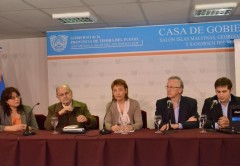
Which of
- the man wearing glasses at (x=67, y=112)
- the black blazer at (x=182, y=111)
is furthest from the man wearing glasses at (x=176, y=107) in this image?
the man wearing glasses at (x=67, y=112)

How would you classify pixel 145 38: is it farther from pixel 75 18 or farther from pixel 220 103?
pixel 220 103

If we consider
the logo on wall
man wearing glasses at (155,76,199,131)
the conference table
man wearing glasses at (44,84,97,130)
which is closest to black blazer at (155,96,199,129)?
man wearing glasses at (155,76,199,131)

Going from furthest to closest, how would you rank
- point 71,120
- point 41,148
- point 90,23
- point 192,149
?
1. point 90,23
2. point 71,120
3. point 41,148
4. point 192,149

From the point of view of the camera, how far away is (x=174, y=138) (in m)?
2.33

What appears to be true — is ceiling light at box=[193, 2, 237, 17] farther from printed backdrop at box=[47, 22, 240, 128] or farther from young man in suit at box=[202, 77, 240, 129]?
young man in suit at box=[202, 77, 240, 129]

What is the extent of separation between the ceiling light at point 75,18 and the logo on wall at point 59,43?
657 millimetres

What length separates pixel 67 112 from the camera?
10.4 feet

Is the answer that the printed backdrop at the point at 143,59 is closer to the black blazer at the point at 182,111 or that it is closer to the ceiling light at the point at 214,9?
the ceiling light at the point at 214,9

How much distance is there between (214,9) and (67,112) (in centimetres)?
253

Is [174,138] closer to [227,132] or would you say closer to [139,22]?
[227,132]

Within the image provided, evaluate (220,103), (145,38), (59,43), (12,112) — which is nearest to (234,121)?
(220,103)

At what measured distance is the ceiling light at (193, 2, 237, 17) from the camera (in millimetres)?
3876

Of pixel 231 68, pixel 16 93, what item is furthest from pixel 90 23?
pixel 231 68

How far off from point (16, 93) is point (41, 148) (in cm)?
112
